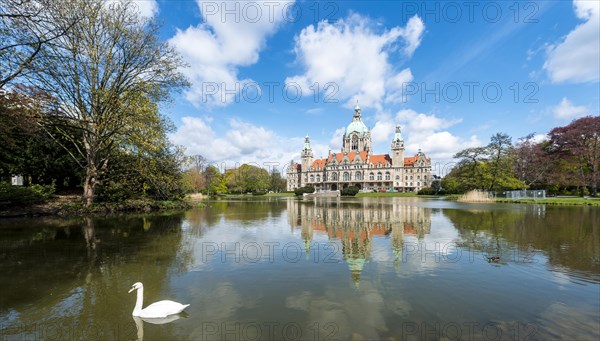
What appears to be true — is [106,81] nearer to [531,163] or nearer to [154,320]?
[154,320]

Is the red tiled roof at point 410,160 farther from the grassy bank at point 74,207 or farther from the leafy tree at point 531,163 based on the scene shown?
the grassy bank at point 74,207

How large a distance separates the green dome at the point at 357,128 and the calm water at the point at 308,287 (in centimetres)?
10555

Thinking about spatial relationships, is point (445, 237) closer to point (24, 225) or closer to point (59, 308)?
point (59, 308)

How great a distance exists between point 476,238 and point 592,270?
4339 mm

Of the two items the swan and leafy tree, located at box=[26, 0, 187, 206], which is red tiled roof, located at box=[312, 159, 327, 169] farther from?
the swan

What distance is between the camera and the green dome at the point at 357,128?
11438cm

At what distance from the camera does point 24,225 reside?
588 inches

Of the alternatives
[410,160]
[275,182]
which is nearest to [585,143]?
[410,160]

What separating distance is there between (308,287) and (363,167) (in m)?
102

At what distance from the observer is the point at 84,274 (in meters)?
6.87

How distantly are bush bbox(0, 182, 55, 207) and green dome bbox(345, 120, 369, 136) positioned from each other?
340ft

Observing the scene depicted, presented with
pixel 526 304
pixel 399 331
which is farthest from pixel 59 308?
pixel 526 304

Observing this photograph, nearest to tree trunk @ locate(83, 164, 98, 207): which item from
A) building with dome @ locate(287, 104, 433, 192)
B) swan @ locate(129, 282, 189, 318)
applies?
swan @ locate(129, 282, 189, 318)

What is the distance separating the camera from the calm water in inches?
168
